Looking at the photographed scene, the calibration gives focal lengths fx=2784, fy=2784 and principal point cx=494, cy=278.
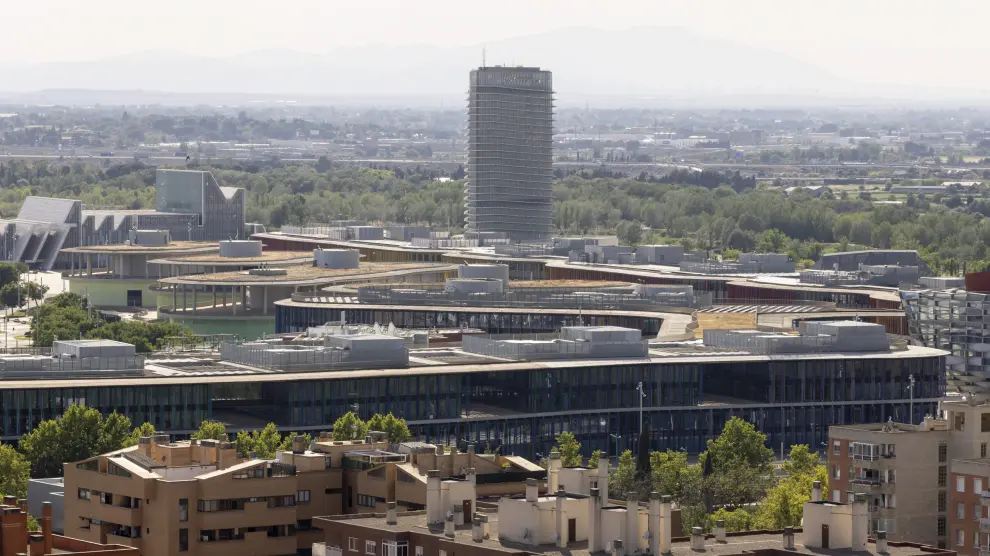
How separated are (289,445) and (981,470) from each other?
2391cm

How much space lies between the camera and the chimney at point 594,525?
57.9m

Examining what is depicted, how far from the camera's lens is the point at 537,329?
5655 inches

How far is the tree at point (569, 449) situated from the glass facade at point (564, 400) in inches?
150

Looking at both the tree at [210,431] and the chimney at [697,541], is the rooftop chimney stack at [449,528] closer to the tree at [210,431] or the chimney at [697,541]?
the chimney at [697,541]

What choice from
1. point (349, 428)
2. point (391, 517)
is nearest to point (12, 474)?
point (349, 428)

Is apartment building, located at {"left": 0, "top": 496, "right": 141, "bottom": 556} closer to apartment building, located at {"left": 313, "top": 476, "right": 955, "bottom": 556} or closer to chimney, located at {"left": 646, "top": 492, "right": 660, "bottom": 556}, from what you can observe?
apartment building, located at {"left": 313, "top": 476, "right": 955, "bottom": 556}

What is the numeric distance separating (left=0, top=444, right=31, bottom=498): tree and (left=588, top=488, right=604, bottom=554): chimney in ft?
103

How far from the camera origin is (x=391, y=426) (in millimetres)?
98312

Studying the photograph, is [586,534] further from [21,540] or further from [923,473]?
[923,473]

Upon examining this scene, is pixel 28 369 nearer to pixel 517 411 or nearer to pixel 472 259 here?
pixel 517 411

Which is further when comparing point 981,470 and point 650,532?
point 981,470

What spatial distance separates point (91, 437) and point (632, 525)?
40.0 meters

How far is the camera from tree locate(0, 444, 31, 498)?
282ft

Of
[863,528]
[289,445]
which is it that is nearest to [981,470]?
[863,528]
